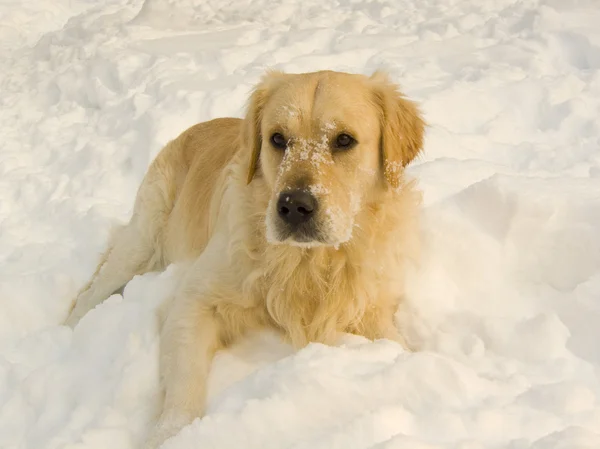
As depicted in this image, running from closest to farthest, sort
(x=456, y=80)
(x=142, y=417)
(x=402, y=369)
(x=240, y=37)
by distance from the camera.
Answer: (x=402, y=369) → (x=142, y=417) → (x=456, y=80) → (x=240, y=37)

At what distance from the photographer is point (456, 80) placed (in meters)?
5.06

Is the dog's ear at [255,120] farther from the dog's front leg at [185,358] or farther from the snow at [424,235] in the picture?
the snow at [424,235]

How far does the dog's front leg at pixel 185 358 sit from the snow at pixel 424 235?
0.07 meters

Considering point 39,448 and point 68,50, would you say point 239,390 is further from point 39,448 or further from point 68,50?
point 68,50

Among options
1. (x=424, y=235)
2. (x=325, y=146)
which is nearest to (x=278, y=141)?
(x=325, y=146)

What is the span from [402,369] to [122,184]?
3061 mm

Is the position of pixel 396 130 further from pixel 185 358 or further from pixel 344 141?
pixel 185 358

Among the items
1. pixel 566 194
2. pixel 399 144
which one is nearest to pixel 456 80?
pixel 566 194

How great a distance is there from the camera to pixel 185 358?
7.35 ft

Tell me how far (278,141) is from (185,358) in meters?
0.94

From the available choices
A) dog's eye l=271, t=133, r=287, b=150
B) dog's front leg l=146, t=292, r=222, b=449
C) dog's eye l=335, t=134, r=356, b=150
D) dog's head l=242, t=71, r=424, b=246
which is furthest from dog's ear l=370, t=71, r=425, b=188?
dog's front leg l=146, t=292, r=222, b=449

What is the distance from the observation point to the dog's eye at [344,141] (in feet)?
7.92

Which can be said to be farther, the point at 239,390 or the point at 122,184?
the point at 122,184

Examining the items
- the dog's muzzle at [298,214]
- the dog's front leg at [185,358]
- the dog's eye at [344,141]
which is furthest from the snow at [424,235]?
the dog's eye at [344,141]
